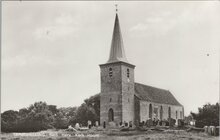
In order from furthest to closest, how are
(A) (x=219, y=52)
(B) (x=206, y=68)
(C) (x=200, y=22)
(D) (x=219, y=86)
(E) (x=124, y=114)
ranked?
1. (E) (x=124, y=114)
2. (B) (x=206, y=68)
3. (C) (x=200, y=22)
4. (D) (x=219, y=86)
5. (A) (x=219, y=52)

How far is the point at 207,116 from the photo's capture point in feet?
109

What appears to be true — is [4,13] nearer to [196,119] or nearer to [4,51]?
[4,51]

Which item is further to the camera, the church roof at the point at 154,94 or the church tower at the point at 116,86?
the church roof at the point at 154,94

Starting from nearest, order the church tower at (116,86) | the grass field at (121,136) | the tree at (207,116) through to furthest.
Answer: the grass field at (121,136) < the tree at (207,116) < the church tower at (116,86)

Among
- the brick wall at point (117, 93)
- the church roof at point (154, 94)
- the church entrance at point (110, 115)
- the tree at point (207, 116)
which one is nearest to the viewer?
the tree at point (207, 116)

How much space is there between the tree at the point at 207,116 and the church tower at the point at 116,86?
1143cm

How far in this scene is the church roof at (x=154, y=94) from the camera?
4972 cm

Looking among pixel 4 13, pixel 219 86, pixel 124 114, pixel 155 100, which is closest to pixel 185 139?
pixel 219 86

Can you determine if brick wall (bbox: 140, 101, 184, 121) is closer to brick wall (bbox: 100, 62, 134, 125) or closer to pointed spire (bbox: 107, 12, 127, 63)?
brick wall (bbox: 100, 62, 134, 125)

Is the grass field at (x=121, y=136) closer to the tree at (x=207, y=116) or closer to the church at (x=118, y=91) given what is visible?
the tree at (x=207, y=116)

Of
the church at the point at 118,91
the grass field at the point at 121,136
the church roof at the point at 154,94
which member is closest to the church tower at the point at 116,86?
the church at the point at 118,91

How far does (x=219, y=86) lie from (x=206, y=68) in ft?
11.5

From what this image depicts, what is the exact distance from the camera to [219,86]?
1798cm

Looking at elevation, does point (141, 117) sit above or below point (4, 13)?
below
